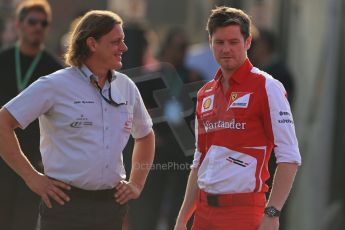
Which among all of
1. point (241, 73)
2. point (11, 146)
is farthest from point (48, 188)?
point (241, 73)

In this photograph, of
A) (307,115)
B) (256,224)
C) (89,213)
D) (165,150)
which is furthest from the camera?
(307,115)

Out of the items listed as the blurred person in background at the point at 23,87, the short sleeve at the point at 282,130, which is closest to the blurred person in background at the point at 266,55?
the blurred person in background at the point at 23,87

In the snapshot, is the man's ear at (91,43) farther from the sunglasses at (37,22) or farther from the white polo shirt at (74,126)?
the sunglasses at (37,22)

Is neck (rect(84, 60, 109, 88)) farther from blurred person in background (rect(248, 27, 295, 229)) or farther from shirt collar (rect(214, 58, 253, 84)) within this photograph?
blurred person in background (rect(248, 27, 295, 229))

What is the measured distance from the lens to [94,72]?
5605 mm

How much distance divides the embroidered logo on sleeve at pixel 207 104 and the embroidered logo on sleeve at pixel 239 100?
17cm

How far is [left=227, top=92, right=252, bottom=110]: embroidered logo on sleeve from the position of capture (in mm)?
5207

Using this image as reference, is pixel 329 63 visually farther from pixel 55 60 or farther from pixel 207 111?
pixel 207 111

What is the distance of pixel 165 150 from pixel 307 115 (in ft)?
5.83

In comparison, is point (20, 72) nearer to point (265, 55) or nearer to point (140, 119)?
point (140, 119)

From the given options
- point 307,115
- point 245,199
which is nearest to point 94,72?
point 245,199

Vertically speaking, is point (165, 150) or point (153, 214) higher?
point (165, 150)

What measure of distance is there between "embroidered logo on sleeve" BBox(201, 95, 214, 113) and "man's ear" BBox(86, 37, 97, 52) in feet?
2.22

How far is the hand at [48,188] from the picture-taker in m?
5.46
